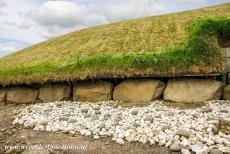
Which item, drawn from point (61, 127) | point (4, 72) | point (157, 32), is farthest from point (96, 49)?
point (61, 127)

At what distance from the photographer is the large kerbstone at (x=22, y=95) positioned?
1214cm

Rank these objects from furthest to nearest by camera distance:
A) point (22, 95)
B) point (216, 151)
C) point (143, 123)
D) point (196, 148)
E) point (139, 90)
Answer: point (22, 95) → point (139, 90) → point (143, 123) → point (196, 148) → point (216, 151)

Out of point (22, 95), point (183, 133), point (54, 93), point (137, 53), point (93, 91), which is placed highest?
point (137, 53)

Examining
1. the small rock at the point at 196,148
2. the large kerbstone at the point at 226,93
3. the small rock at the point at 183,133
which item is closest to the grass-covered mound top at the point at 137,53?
the large kerbstone at the point at 226,93

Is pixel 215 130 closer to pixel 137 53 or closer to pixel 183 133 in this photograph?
pixel 183 133

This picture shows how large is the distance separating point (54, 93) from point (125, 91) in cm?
258

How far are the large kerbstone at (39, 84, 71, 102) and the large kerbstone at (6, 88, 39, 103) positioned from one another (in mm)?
295

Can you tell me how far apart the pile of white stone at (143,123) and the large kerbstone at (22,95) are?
4.15ft

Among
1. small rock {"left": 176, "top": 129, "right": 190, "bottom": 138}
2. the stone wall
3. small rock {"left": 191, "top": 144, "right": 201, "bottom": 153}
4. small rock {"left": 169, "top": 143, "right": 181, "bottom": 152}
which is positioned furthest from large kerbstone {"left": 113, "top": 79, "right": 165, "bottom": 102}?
small rock {"left": 191, "top": 144, "right": 201, "bottom": 153}

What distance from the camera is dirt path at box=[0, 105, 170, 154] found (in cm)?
724

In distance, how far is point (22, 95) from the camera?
12.2m

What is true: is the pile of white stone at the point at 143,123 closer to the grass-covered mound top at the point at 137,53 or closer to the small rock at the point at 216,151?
the small rock at the point at 216,151

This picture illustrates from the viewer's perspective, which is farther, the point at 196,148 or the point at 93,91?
the point at 93,91

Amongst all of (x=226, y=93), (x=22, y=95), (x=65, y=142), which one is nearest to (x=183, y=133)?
(x=65, y=142)
